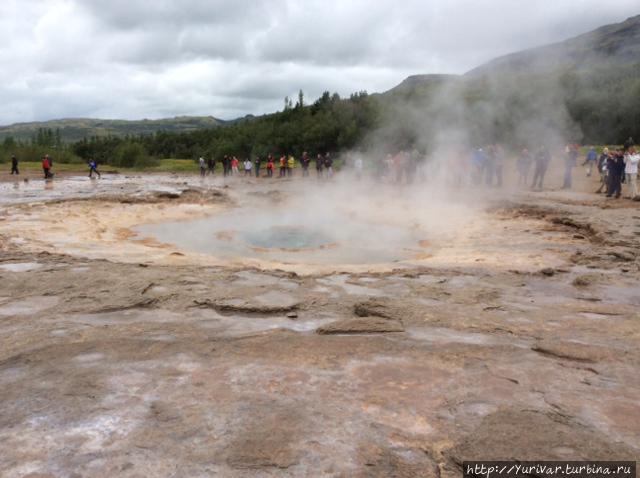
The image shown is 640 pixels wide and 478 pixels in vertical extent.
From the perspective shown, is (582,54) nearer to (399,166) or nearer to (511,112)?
(511,112)

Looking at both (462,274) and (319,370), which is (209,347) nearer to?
(319,370)

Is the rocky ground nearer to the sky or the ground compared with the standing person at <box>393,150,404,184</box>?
nearer to the ground

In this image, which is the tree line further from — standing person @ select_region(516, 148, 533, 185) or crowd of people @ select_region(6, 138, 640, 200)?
Result: standing person @ select_region(516, 148, 533, 185)

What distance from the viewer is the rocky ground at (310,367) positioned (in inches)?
84.0

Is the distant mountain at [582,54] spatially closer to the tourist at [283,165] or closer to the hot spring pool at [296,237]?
the hot spring pool at [296,237]

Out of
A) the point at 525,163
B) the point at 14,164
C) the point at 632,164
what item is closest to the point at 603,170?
the point at 525,163

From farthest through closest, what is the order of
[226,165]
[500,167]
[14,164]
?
[226,165]
[14,164]
[500,167]

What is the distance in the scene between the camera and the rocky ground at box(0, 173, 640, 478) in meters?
2.13

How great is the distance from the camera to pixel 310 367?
9.82ft

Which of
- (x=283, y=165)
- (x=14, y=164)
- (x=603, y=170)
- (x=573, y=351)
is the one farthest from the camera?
(x=14, y=164)

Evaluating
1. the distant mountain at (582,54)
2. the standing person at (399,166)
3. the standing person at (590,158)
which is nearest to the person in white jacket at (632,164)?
the standing person at (590,158)

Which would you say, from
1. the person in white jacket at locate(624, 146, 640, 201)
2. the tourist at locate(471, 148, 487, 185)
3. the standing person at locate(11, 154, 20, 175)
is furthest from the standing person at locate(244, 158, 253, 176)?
the person in white jacket at locate(624, 146, 640, 201)

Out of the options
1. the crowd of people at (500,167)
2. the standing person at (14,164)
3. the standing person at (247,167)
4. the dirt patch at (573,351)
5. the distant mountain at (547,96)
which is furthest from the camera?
the standing person at (247,167)

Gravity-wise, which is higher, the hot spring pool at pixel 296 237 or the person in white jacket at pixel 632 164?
the person in white jacket at pixel 632 164
